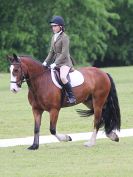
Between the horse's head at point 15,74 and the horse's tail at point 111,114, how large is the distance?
2.11 m

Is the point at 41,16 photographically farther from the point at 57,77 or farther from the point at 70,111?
the point at 57,77

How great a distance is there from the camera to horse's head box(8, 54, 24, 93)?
43.0 feet

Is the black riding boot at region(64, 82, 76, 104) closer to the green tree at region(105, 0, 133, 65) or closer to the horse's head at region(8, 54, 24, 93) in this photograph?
the horse's head at region(8, 54, 24, 93)

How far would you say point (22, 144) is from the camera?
1426 centimetres

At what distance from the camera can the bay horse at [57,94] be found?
13.4 meters

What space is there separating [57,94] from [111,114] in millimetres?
1429

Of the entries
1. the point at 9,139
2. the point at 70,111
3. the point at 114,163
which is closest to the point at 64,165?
the point at 114,163

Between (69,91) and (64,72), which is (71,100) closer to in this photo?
(69,91)

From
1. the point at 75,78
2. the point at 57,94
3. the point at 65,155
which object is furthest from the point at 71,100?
the point at 65,155

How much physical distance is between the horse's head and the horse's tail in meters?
2.11

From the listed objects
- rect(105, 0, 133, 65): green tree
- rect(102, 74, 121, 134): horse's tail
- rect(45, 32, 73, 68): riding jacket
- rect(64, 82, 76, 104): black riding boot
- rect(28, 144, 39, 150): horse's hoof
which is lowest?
rect(105, 0, 133, 65): green tree

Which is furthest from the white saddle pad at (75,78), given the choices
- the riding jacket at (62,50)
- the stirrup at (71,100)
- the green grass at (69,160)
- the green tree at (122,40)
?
the green tree at (122,40)

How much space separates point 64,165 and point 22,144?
10.3 feet

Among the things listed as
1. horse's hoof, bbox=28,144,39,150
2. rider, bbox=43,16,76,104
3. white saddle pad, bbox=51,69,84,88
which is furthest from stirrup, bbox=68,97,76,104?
horse's hoof, bbox=28,144,39,150
